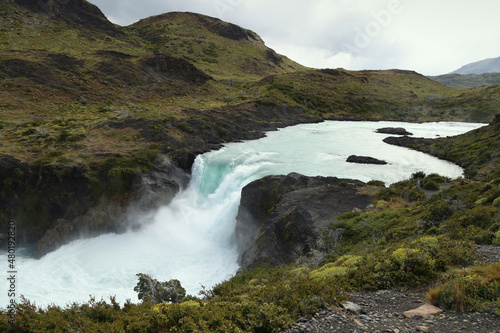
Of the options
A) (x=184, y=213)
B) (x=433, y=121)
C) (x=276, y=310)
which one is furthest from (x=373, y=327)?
(x=433, y=121)

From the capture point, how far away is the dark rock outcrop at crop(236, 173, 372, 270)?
61.6ft

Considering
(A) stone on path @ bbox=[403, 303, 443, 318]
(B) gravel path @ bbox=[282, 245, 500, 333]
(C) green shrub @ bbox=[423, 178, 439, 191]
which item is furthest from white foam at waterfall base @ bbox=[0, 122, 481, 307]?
(A) stone on path @ bbox=[403, 303, 443, 318]

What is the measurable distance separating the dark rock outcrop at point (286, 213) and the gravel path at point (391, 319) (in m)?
9.05

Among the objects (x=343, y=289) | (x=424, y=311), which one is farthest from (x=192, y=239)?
(x=424, y=311)

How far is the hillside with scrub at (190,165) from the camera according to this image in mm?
7832

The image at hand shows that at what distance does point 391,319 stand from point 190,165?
35.3m

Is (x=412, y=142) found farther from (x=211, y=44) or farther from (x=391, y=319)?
(x=211, y=44)

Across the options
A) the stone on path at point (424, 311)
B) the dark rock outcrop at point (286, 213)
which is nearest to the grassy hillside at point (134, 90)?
the dark rock outcrop at point (286, 213)

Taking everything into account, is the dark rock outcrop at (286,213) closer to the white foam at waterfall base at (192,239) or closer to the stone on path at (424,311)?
the white foam at waterfall base at (192,239)

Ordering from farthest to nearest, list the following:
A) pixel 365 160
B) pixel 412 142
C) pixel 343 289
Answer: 1. pixel 412 142
2. pixel 365 160
3. pixel 343 289

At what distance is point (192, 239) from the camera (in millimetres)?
28469

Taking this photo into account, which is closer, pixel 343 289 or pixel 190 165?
pixel 343 289

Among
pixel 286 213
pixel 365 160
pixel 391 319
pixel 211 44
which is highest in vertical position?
pixel 211 44

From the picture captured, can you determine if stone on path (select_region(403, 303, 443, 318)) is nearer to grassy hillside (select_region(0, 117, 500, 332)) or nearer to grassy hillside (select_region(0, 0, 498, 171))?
grassy hillside (select_region(0, 117, 500, 332))
